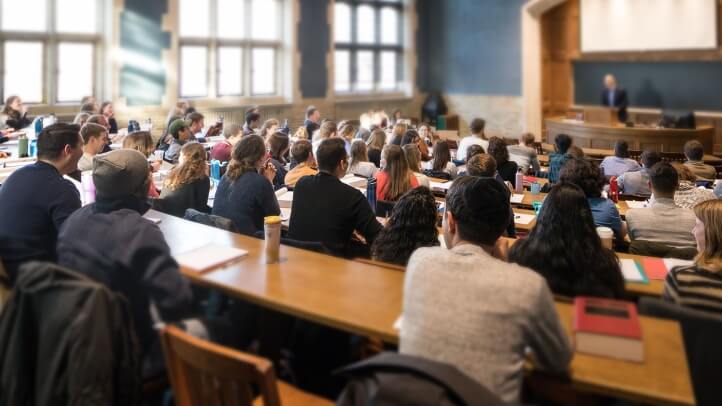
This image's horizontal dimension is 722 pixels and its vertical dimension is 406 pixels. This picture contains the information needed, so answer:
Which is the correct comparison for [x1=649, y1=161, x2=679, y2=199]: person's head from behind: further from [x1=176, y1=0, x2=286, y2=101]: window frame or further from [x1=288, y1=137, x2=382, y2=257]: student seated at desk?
[x1=176, y1=0, x2=286, y2=101]: window frame

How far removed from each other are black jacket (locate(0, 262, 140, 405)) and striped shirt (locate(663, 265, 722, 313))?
1.96 m

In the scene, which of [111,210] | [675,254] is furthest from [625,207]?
[111,210]

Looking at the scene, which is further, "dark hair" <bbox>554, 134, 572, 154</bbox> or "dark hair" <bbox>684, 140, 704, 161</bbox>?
"dark hair" <bbox>554, 134, 572, 154</bbox>

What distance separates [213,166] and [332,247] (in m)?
2.29

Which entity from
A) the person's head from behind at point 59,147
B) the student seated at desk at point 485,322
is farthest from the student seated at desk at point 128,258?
the student seated at desk at point 485,322

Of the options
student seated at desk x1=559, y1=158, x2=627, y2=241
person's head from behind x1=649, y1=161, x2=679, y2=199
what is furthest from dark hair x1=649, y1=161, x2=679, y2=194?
student seated at desk x1=559, y1=158, x2=627, y2=241

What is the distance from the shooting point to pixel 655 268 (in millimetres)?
2955

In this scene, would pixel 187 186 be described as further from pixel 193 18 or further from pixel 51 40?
pixel 193 18

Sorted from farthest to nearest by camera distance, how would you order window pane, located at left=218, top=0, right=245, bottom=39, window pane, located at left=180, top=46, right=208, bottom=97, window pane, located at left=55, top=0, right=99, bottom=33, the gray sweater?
window pane, located at left=218, top=0, right=245, bottom=39
window pane, located at left=180, top=46, right=208, bottom=97
window pane, located at left=55, top=0, right=99, bottom=33
the gray sweater

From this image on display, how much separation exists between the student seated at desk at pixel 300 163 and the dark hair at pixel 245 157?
90 cm

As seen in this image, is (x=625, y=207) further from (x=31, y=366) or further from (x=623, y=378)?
(x=31, y=366)

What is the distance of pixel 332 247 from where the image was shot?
11.8ft

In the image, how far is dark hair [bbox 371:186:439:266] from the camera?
120 inches

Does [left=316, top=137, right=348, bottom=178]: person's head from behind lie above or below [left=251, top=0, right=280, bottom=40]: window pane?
below
